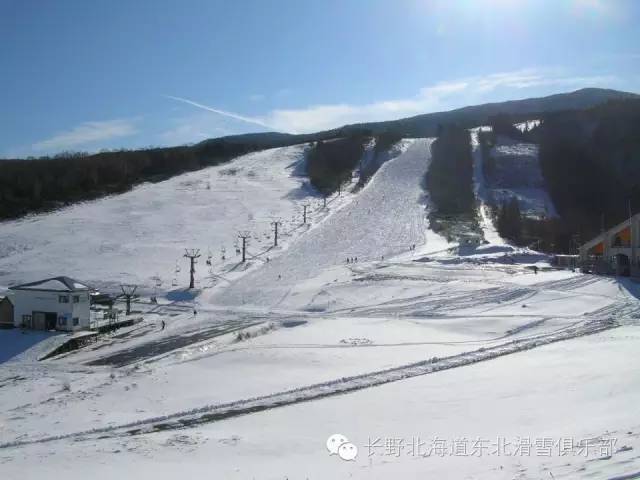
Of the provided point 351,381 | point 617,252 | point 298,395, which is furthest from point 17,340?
point 617,252

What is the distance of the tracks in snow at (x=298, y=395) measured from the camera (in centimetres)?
1361

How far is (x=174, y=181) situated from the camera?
7562cm

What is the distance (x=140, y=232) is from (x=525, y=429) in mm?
45429

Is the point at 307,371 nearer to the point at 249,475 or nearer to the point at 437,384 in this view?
the point at 437,384

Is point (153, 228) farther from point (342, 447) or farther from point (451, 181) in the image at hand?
point (342, 447)

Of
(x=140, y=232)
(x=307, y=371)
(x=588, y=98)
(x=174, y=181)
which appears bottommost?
(x=307, y=371)

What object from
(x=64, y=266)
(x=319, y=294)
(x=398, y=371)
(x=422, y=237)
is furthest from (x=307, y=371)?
(x=422, y=237)

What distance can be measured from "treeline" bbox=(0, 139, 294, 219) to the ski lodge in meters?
49.8

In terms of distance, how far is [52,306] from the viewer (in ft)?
93.9

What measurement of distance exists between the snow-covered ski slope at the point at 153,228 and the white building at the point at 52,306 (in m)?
8.98

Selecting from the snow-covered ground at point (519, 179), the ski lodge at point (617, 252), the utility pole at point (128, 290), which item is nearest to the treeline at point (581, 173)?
the snow-covered ground at point (519, 179)

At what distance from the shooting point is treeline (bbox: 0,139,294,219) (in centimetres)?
6416

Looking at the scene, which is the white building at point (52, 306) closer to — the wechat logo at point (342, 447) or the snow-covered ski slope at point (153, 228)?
the snow-covered ski slope at point (153, 228)

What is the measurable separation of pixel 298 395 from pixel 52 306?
17204 millimetres
